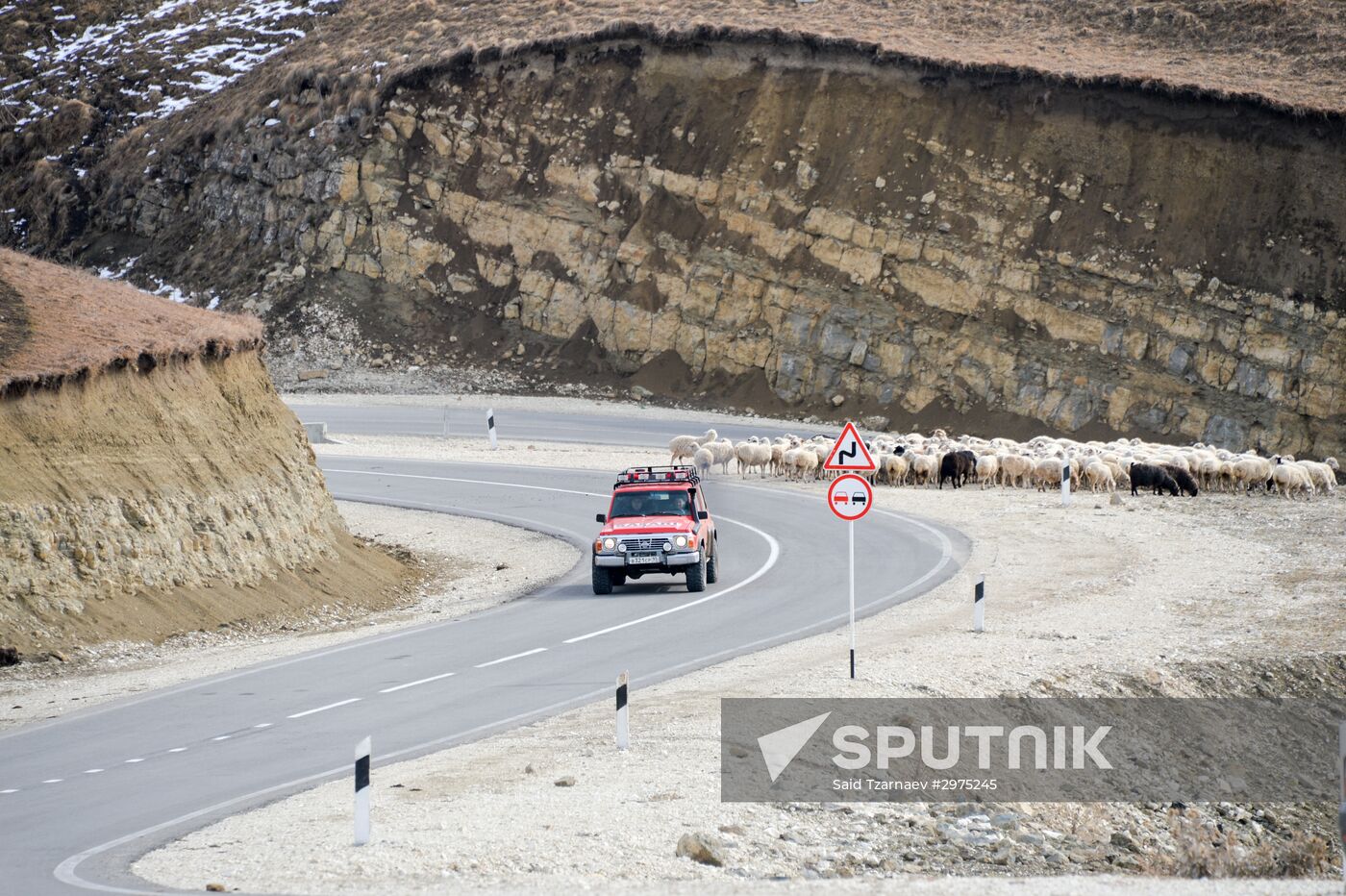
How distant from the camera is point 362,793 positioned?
11.3 m

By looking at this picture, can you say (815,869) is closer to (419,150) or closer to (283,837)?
(283,837)

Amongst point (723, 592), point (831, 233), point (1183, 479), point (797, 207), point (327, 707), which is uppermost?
point (797, 207)

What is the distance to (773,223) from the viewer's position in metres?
58.9

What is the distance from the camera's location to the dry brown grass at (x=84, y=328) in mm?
22359

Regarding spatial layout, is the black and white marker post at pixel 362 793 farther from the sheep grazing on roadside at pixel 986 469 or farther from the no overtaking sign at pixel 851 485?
the sheep grazing on roadside at pixel 986 469

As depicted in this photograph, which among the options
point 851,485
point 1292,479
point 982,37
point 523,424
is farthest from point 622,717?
point 982,37

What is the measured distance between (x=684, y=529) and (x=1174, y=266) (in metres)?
34.4

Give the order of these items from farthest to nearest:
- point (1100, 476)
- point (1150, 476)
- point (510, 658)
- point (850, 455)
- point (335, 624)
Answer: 1. point (1100, 476)
2. point (1150, 476)
3. point (335, 624)
4. point (510, 658)
5. point (850, 455)

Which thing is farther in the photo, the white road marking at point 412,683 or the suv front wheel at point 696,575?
the suv front wheel at point 696,575

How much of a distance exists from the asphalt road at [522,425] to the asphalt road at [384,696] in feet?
66.9

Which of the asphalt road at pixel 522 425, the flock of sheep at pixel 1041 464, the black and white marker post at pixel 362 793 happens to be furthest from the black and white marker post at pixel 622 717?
the asphalt road at pixel 522 425

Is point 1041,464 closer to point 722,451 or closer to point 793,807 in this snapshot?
point 722,451

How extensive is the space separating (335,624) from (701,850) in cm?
1451

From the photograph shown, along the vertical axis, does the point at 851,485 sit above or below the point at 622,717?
above
